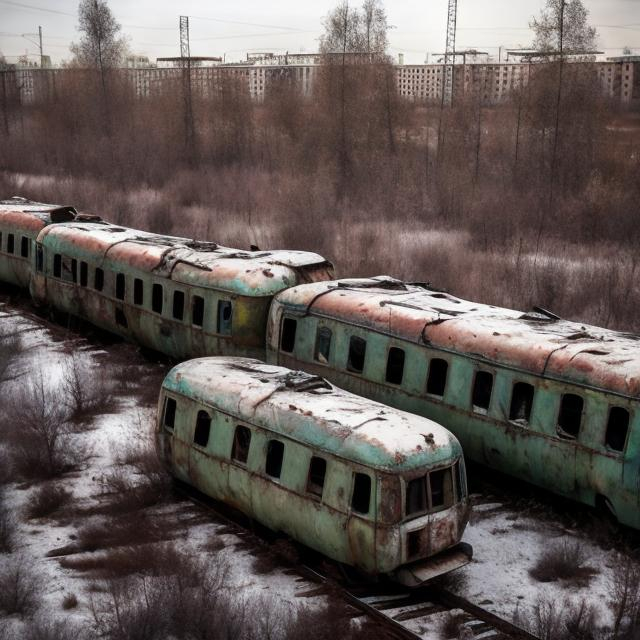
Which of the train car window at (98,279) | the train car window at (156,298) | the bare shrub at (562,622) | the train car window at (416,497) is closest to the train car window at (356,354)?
the train car window at (416,497)

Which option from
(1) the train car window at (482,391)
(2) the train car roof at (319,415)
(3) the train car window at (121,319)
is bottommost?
(3) the train car window at (121,319)

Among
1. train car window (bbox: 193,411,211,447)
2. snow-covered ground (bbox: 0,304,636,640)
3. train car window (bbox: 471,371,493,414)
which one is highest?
train car window (bbox: 471,371,493,414)

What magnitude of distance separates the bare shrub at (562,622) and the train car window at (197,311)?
28.1 ft

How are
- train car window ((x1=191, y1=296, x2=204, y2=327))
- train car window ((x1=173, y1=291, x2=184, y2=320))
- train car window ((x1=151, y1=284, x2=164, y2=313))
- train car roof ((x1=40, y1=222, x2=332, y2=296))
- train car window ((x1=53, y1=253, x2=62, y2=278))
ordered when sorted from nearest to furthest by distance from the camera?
train car roof ((x1=40, y1=222, x2=332, y2=296))
train car window ((x1=191, y1=296, x2=204, y2=327))
train car window ((x1=173, y1=291, x2=184, y2=320))
train car window ((x1=151, y1=284, x2=164, y2=313))
train car window ((x1=53, y1=253, x2=62, y2=278))

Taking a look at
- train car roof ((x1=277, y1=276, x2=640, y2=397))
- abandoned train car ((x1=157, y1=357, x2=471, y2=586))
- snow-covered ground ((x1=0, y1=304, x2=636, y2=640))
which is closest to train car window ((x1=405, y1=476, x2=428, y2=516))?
abandoned train car ((x1=157, y1=357, x2=471, y2=586))

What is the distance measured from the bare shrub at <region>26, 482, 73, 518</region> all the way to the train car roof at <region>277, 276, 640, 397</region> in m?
4.69

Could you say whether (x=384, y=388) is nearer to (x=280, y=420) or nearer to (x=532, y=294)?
(x=280, y=420)

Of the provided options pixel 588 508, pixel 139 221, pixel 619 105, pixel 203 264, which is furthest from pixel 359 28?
pixel 588 508

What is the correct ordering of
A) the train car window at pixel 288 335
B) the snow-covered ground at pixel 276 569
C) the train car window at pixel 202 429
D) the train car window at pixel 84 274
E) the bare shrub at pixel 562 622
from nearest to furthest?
the bare shrub at pixel 562 622, the snow-covered ground at pixel 276 569, the train car window at pixel 202 429, the train car window at pixel 288 335, the train car window at pixel 84 274

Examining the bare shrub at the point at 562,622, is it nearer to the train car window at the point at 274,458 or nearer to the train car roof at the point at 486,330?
the train car roof at the point at 486,330

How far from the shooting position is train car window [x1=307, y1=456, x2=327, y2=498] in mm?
9898

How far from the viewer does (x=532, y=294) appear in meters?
22.1

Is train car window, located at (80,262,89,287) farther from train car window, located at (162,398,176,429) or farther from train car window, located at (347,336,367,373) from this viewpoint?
train car window, located at (162,398,176,429)

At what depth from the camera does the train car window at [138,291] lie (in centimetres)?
1773
